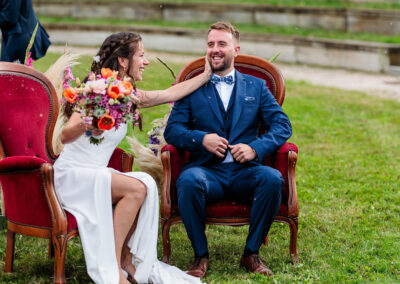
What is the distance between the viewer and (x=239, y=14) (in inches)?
585

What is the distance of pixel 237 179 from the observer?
4082mm

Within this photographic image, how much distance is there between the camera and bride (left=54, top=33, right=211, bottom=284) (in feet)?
11.8

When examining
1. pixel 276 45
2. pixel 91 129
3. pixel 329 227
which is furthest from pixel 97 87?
pixel 276 45

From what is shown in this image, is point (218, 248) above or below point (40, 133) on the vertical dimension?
below

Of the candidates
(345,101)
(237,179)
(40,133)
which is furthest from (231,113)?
(345,101)

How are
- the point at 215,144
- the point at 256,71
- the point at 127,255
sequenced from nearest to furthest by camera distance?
the point at 127,255
the point at 215,144
the point at 256,71

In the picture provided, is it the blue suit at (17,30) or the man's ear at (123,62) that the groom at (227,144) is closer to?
the man's ear at (123,62)

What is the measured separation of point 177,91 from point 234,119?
0.45 meters

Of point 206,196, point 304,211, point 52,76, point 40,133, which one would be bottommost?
point 304,211

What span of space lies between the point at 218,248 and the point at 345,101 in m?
5.74

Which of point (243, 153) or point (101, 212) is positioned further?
point (243, 153)

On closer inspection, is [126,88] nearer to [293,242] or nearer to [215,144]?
[215,144]

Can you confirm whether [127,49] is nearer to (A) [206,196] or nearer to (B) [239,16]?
(A) [206,196]

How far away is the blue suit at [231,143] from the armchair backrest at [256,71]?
231 millimetres
